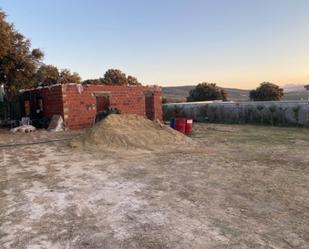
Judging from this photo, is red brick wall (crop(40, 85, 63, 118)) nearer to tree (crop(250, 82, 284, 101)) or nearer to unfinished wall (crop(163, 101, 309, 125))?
unfinished wall (crop(163, 101, 309, 125))

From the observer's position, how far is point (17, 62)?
53.9 ft

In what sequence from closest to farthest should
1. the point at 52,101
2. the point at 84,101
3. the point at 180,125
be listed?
the point at 180,125, the point at 52,101, the point at 84,101

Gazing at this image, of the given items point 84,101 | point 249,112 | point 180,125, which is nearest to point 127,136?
point 180,125

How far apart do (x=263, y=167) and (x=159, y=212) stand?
12.0 ft

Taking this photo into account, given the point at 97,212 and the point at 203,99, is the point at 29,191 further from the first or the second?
the point at 203,99

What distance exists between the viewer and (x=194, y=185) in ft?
18.7

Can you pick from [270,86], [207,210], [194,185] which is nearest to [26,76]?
[194,185]

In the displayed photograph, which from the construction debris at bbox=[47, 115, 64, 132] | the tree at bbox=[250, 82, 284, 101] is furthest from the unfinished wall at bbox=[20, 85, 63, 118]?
the tree at bbox=[250, 82, 284, 101]

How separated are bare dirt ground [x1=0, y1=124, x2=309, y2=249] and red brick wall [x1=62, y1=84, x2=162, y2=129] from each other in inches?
307

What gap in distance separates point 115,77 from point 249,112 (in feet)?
78.1

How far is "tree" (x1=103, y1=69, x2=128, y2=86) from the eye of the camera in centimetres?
3938

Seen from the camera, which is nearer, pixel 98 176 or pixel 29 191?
pixel 29 191

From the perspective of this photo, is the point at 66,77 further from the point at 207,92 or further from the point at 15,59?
the point at 207,92

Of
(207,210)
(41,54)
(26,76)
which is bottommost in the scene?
(207,210)
